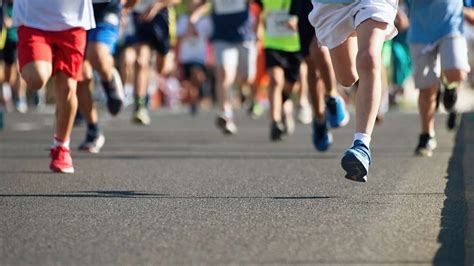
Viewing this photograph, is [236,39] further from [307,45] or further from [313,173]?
[313,173]

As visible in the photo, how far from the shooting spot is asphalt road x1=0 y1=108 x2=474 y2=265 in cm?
496

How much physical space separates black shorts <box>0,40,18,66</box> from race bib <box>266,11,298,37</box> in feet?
23.2

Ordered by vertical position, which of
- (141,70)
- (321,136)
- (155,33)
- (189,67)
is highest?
(321,136)

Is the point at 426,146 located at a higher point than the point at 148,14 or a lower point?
lower

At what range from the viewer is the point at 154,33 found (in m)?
14.6

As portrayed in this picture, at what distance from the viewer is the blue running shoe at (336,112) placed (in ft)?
32.6

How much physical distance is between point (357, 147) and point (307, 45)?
3.36 m

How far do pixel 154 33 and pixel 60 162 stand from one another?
5.81m

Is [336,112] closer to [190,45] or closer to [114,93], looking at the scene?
[114,93]

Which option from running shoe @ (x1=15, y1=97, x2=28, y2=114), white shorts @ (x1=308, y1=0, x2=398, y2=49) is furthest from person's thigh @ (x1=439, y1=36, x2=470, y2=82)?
running shoe @ (x1=15, y1=97, x2=28, y2=114)

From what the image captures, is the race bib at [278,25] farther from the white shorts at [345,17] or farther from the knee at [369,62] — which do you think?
the knee at [369,62]

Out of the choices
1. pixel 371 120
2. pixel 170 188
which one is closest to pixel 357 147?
pixel 371 120

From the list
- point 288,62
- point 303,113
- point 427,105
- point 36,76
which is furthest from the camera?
point 303,113

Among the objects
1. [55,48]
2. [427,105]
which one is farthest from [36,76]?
[427,105]
